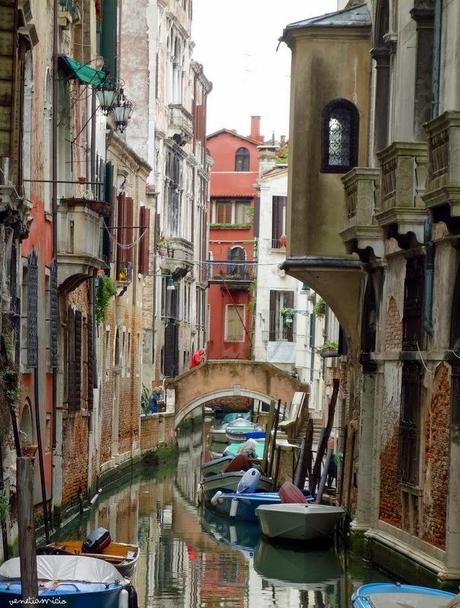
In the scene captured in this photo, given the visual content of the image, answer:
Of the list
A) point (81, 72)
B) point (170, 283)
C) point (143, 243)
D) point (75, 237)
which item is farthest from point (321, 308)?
point (81, 72)

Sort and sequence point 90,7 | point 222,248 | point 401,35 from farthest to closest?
point 222,248 < point 90,7 < point 401,35

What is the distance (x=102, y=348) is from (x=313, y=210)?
1106 cm

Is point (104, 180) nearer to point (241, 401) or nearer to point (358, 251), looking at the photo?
point (358, 251)

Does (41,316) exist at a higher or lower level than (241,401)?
higher

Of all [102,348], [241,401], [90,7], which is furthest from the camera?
[241,401]

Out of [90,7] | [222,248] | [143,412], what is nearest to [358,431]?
[90,7]

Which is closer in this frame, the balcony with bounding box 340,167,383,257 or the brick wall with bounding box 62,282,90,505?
the balcony with bounding box 340,167,383,257

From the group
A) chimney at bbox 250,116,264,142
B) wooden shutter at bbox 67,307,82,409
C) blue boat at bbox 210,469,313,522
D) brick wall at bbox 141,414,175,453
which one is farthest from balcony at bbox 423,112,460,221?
chimney at bbox 250,116,264,142

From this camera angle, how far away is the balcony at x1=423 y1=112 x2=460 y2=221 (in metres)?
15.9

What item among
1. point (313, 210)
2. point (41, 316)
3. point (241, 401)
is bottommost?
point (241, 401)

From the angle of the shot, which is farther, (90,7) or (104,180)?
(104,180)

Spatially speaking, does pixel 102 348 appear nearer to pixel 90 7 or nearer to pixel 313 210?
pixel 90 7

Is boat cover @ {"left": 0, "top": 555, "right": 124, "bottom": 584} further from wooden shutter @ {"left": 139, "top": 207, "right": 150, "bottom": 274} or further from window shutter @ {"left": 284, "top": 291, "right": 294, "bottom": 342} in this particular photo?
window shutter @ {"left": 284, "top": 291, "right": 294, "bottom": 342}

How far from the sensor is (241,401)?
224ft
